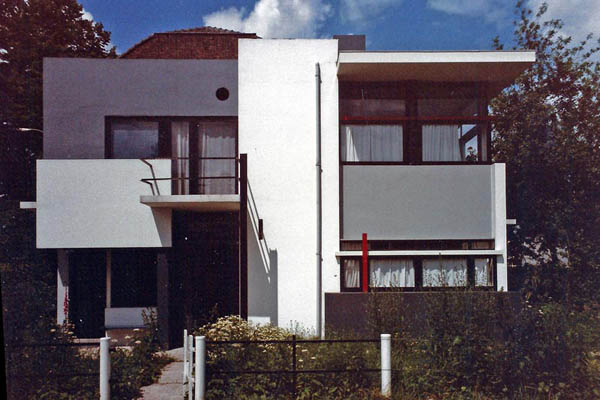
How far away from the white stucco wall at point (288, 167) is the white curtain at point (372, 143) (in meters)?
0.30

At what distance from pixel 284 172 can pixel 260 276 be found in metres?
2.26

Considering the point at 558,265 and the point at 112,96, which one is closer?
the point at 112,96

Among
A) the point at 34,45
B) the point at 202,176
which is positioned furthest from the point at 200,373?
the point at 34,45

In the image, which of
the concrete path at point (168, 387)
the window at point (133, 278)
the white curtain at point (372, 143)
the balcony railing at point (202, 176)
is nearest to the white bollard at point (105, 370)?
the concrete path at point (168, 387)

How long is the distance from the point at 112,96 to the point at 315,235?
5.49m

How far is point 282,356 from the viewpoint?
712cm

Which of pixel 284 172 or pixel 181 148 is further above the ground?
pixel 181 148

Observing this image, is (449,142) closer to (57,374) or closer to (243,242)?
(243,242)

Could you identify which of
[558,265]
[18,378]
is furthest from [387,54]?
[18,378]

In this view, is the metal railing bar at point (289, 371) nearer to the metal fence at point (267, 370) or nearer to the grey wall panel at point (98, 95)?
the metal fence at point (267, 370)

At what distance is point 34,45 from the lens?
40.5ft

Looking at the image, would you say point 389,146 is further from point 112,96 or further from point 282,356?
point 112,96

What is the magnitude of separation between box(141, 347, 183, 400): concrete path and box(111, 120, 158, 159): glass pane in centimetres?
470

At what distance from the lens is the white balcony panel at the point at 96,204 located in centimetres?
1005
